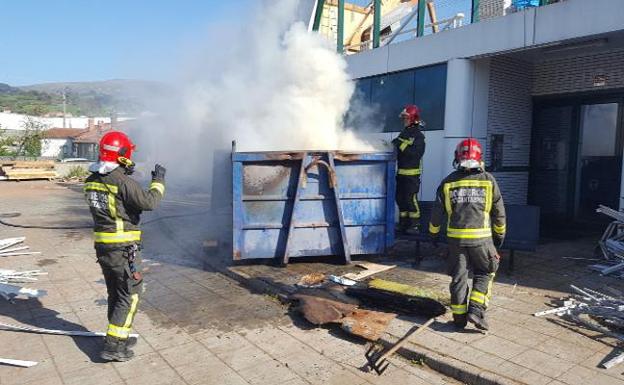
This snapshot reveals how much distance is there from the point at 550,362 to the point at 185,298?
3.78 m

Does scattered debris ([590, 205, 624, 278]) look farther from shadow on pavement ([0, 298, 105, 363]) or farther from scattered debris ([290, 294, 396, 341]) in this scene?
shadow on pavement ([0, 298, 105, 363])

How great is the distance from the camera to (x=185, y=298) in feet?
18.4

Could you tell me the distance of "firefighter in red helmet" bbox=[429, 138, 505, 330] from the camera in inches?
173

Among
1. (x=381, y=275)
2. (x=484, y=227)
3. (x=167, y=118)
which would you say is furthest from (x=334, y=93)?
(x=167, y=118)

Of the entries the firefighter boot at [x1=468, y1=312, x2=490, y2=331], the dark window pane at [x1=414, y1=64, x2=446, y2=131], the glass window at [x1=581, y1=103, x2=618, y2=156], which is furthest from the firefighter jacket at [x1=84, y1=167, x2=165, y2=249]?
the glass window at [x1=581, y1=103, x2=618, y2=156]

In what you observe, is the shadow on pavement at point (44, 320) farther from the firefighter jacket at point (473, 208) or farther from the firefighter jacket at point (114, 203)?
the firefighter jacket at point (473, 208)

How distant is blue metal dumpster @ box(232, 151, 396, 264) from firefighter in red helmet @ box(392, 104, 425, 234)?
70 centimetres

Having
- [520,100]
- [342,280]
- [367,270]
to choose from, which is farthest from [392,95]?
[342,280]

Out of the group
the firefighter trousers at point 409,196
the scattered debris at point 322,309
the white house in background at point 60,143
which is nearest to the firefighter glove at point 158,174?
the scattered debris at point 322,309

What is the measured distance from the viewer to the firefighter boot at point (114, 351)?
3.96 meters

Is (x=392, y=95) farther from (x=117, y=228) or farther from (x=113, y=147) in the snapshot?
(x=117, y=228)

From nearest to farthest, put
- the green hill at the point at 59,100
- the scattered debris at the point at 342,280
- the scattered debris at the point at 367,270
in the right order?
1. the scattered debris at the point at 342,280
2. the scattered debris at the point at 367,270
3. the green hill at the point at 59,100

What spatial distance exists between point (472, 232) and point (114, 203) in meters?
3.12

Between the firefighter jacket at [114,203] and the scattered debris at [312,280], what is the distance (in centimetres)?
228
